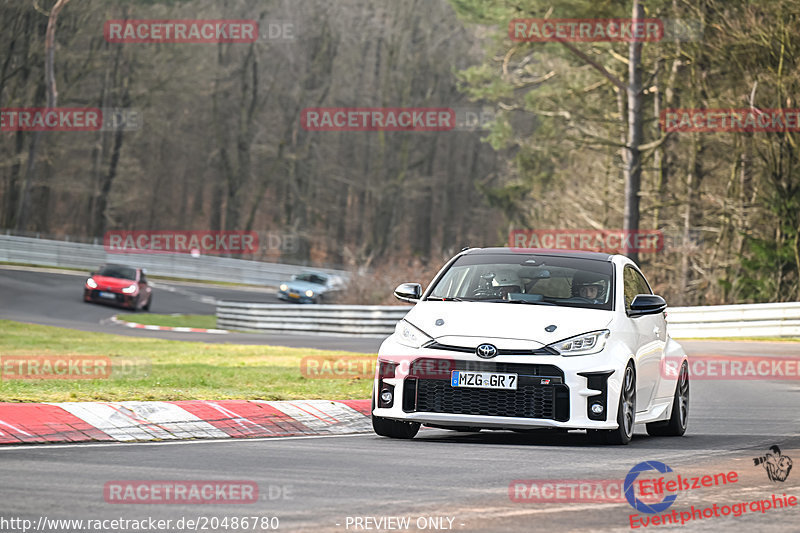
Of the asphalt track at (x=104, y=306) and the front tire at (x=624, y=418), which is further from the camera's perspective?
the asphalt track at (x=104, y=306)

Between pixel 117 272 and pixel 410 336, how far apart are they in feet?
106

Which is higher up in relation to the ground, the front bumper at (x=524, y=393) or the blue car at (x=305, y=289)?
the front bumper at (x=524, y=393)

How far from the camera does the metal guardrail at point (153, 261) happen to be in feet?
184

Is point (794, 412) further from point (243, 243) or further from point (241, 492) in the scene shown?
point (243, 243)

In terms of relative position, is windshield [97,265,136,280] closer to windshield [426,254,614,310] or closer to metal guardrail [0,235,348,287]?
metal guardrail [0,235,348,287]

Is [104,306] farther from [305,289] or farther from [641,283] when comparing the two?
[641,283]

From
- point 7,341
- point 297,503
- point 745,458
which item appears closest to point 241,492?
point 297,503

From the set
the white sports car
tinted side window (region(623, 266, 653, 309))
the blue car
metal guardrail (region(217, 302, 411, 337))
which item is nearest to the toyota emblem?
the white sports car

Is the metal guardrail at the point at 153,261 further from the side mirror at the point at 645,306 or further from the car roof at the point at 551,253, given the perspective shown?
the side mirror at the point at 645,306

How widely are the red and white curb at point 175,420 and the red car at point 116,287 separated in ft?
97.0

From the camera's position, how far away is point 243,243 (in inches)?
3036

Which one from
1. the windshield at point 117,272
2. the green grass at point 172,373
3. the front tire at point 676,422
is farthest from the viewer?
the windshield at point 117,272

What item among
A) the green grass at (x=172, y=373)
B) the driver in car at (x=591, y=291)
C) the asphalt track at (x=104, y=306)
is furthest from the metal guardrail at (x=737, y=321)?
the driver in car at (x=591, y=291)

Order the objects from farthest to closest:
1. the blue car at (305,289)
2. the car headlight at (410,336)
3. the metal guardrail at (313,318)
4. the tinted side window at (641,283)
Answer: the blue car at (305,289) → the metal guardrail at (313,318) → the tinted side window at (641,283) → the car headlight at (410,336)
